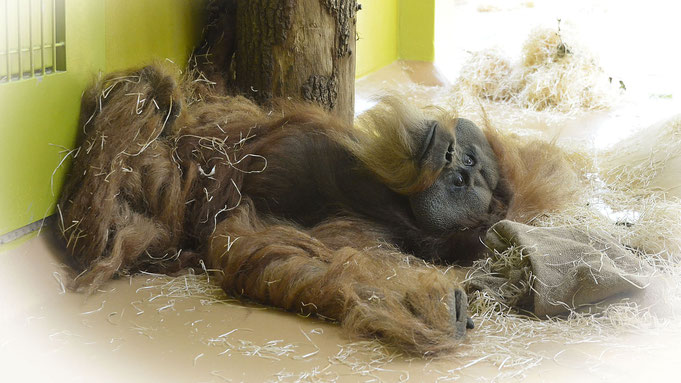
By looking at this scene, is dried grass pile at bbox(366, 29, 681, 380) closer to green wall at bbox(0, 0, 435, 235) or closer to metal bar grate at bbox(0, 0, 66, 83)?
green wall at bbox(0, 0, 435, 235)

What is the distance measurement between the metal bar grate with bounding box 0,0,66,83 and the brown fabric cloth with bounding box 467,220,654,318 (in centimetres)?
125

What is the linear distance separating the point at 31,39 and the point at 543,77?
3.58 meters

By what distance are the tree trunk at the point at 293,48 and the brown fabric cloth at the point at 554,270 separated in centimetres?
85

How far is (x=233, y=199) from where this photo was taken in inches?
88.4

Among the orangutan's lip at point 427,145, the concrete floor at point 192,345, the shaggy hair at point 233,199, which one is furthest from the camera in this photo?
the orangutan's lip at point 427,145

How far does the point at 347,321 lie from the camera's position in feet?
5.89

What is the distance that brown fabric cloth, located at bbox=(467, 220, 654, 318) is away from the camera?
1936 mm

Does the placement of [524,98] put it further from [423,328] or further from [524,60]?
[423,328]

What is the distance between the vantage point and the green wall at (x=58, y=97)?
1.95 metres

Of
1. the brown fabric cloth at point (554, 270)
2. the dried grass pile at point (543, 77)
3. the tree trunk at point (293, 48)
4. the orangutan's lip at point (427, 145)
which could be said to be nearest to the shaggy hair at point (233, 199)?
the orangutan's lip at point (427, 145)

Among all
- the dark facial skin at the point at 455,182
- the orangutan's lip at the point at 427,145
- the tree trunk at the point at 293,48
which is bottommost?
the dark facial skin at the point at 455,182

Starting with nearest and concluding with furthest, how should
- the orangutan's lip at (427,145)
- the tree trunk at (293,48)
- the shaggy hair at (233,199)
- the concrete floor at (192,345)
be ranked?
the concrete floor at (192,345) < the shaggy hair at (233,199) < the orangutan's lip at (427,145) < the tree trunk at (293,48)

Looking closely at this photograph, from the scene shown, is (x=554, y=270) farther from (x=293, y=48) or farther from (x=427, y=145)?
(x=293, y=48)

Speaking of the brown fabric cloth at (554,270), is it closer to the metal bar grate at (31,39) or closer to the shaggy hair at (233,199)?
the shaggy hair at (233,199)
